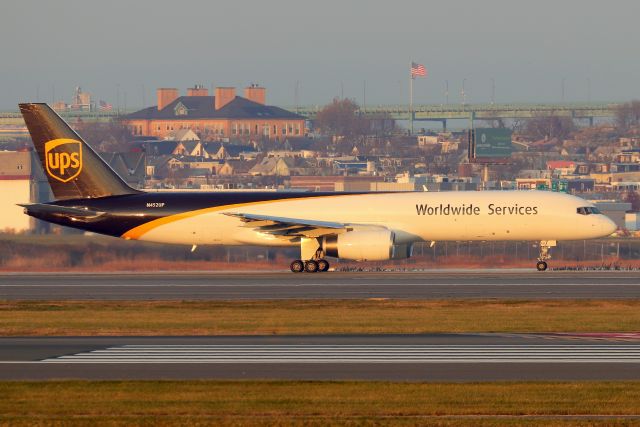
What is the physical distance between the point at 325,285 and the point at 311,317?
1335cm

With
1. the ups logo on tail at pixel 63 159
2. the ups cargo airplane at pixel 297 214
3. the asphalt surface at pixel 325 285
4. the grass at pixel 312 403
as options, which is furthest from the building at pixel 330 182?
the grass at pixel 312 403

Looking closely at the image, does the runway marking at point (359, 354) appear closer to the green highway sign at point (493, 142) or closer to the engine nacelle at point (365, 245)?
the engine nacelle at point (365, 245)

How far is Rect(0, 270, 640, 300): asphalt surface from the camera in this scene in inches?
1722

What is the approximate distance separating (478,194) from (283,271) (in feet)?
30.4

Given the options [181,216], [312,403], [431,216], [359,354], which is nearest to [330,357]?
[359,354]

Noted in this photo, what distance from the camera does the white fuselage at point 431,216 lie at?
184ft

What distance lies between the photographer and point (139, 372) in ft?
79.0

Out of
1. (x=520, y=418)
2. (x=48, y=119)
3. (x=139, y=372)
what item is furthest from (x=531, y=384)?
(x=48, y=119)

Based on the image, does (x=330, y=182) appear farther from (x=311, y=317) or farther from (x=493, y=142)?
(x=311, y=317)

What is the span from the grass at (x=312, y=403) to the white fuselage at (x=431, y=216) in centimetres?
3396

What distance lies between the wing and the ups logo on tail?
23.1 feet

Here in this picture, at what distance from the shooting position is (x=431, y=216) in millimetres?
56094

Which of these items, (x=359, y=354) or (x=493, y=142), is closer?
(x=359, y=354)

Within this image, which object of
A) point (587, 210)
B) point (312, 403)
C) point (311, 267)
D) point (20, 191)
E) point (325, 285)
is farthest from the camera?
point (20, 191)
